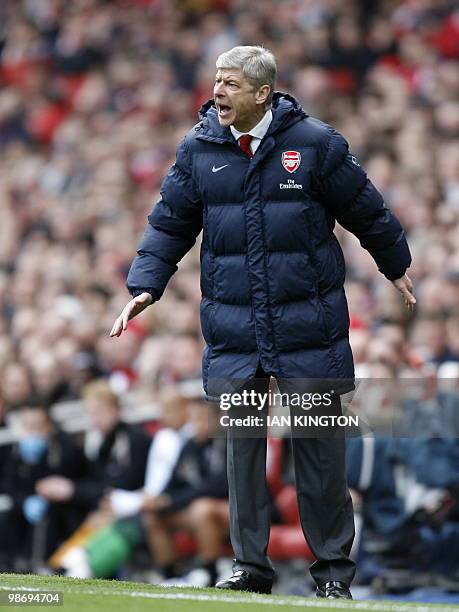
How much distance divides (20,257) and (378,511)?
7.13 meters

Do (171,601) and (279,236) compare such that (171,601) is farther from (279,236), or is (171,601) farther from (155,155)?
(155,155)

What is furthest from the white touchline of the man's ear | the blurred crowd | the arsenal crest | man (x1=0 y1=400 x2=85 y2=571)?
man (x1=0 y1=400 x2=85 y2=571)

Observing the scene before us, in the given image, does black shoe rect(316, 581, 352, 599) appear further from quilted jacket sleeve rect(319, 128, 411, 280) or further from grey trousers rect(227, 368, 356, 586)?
quilted jacket sleeve rect(319, 128, 411, 280)

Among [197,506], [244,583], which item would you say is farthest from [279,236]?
[197,506]

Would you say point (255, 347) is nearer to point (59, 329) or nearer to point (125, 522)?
point (125, 522)

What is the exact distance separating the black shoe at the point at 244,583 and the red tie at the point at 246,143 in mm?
1640

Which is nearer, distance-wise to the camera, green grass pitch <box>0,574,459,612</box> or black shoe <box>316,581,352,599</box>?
green grass pitch <box>0,574,459,612</box>

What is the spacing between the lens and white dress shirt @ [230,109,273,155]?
247 inches

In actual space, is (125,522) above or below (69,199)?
below

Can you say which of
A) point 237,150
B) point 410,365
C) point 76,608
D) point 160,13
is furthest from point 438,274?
point 160,13

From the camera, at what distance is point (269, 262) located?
6.20 meters

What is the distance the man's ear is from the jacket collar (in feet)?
0.23

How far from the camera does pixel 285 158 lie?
6227 mm

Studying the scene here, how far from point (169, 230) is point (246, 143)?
0.48 meters
